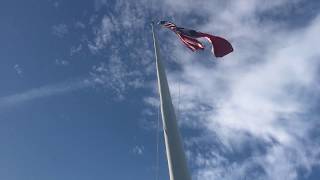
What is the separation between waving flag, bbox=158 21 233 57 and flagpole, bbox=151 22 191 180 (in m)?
6.92

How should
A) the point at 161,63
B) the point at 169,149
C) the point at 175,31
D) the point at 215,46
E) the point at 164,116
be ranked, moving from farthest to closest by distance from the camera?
the point at 175,31 < the point at 215,46 < the point at 161,63 < the point at 164,116 < the point at 169,149

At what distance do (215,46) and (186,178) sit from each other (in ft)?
42.6

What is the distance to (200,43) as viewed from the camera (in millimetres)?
28016

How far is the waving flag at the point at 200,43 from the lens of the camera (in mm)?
27625

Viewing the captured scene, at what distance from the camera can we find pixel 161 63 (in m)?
22.9

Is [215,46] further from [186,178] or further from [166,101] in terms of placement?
[186,178]

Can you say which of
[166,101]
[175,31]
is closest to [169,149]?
[166,101]

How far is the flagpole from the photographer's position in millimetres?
16553

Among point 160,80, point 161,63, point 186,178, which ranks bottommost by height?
point 186,178

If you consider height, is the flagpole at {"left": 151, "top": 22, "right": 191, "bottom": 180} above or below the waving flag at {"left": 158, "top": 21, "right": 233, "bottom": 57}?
below

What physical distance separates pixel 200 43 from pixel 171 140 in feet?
37.4

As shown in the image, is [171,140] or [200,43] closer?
[171,140]

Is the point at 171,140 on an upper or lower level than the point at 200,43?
lower

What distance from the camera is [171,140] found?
17891mm
